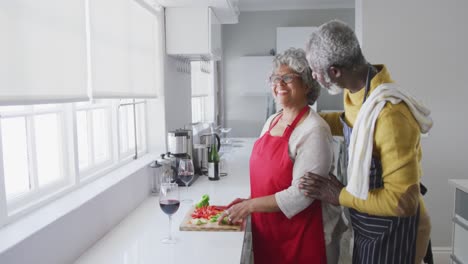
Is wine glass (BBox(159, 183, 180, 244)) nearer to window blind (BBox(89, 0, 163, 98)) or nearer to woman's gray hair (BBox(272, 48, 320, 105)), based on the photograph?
window blind (BBox(89, 0, 163, 98))

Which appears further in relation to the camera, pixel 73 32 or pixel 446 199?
pixel 446 199

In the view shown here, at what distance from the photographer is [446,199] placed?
10.9 ft

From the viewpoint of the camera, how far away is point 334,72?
1402 mm

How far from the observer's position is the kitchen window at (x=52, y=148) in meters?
1.42

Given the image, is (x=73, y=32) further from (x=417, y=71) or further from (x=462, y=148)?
(x=462, y=148)

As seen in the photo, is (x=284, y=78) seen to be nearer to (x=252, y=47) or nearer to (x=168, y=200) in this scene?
(x=168, y=200)

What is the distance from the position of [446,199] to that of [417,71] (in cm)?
112

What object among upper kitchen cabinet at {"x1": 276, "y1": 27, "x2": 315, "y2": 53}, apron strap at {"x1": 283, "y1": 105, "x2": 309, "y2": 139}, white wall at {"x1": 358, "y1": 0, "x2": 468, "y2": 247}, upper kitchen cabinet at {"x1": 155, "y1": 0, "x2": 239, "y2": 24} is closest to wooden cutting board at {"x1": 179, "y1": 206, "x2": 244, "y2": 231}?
apron strap at {"x1": 283, "y1": 105, "x2": 309, "y2": 139}

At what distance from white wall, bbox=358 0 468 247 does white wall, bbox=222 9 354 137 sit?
2.74m

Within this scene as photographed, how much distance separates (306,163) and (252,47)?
4733 mm

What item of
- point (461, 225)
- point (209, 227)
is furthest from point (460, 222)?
point (209, 227)

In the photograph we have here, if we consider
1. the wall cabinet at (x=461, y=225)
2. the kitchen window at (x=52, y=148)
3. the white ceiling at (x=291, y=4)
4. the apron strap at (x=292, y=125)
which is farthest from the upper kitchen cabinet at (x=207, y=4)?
the white ceiling at (x=291, y=4)

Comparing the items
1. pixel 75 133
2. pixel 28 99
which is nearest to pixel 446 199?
pixel 75 133

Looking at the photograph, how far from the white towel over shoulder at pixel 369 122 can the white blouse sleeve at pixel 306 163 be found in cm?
24
